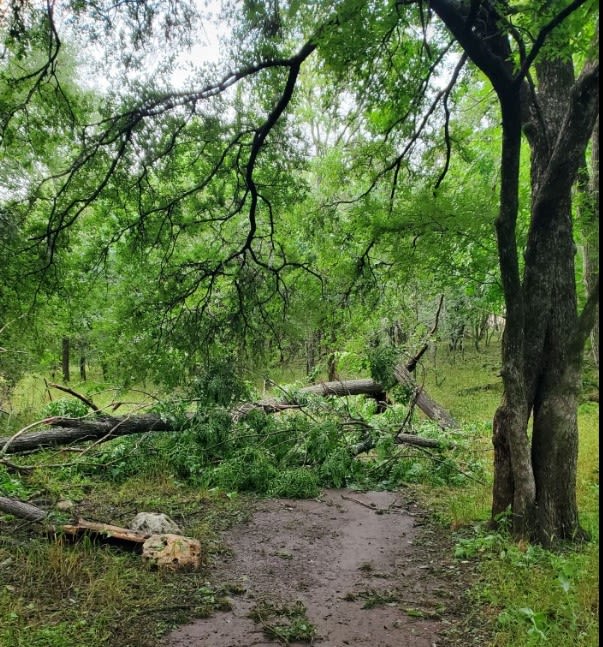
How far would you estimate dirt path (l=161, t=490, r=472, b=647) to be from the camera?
12.7ft

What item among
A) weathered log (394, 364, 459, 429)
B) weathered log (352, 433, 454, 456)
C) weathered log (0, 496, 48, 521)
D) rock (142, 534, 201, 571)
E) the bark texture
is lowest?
rock (142, 534, 201, 571)

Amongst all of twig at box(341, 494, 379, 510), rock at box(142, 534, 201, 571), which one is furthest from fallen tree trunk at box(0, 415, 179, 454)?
rock at box(142, 534, 201, 571)

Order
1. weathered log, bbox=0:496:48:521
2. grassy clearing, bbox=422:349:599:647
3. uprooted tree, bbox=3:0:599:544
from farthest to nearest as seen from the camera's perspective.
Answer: weathered log, bbox=0:496:48:521, uprooted tree, bbox=3:0:599:544, grassy clearing, bbox=422:349:599:647

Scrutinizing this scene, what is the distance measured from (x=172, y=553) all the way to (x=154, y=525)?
751 mm

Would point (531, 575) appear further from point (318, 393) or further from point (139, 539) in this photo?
point (318, 393)

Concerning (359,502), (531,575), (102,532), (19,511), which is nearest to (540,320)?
(531,575)

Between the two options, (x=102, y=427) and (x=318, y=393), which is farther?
(x=318, y=393)

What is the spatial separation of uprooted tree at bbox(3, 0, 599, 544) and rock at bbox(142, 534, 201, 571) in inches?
117

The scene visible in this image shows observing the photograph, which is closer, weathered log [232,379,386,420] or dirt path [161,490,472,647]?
dirt path [161,490,472,647]

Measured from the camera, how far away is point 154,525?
5566 mm

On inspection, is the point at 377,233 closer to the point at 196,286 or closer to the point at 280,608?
the point at 196,286

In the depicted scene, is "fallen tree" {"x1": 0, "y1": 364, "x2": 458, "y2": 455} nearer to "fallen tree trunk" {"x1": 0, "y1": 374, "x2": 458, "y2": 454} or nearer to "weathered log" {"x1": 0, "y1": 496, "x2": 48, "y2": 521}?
"fallen tree trunk" {"x1": 0, "y1": 374, "x2": 458, "y2": 454}

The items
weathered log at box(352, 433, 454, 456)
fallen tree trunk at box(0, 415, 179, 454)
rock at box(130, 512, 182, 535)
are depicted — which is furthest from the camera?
weathered log at box(352, 433, 454, 456)

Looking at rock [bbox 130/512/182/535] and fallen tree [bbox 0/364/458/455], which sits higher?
fallen tree [bbox 0/364/458/455]
